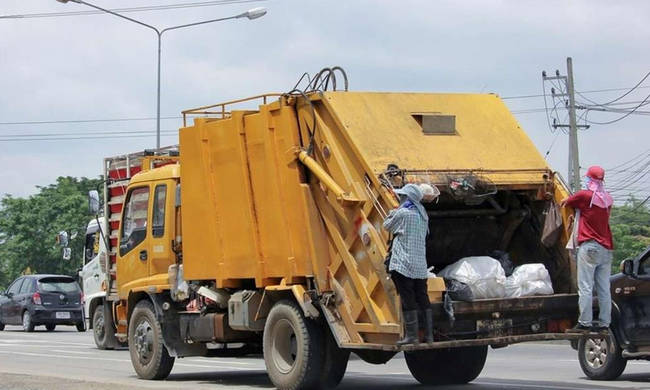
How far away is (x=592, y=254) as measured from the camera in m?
11.2

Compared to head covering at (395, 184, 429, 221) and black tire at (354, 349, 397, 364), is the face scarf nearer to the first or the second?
head covering at (395, 184, 429, 221)

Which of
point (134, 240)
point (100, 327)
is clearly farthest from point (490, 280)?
point (100, 327)

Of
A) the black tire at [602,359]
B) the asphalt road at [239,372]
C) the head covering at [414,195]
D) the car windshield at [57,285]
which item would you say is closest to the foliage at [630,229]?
the car windshield at [57,285]

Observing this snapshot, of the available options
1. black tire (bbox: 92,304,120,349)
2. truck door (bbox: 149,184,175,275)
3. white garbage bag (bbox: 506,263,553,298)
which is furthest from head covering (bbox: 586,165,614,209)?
black tire (bbox: 92,304,120,349)


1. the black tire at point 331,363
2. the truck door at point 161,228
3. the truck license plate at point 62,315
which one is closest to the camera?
the black tire at point 331,363

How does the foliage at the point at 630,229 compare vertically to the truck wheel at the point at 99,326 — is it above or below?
above

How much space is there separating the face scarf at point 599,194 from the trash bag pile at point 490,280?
2.79ft

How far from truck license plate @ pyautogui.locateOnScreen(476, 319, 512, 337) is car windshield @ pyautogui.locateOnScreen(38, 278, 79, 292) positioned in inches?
854

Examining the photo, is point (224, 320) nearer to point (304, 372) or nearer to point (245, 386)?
point (245, 386)

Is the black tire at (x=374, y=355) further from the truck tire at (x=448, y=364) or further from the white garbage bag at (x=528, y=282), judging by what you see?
the white garbage bag at (x=528, y=282)

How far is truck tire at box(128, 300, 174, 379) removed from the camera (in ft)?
46.2

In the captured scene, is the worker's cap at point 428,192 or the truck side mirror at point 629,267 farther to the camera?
the truck side mirror at point 629,267

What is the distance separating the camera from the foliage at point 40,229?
60.4 meters

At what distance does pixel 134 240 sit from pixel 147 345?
166cm
